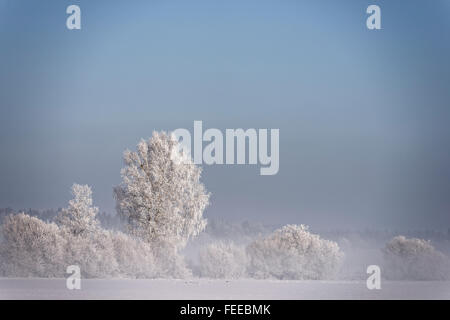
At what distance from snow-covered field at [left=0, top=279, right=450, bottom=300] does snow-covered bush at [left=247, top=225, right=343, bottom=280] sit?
1.18m

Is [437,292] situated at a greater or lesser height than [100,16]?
lesser

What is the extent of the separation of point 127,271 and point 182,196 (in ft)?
11.2

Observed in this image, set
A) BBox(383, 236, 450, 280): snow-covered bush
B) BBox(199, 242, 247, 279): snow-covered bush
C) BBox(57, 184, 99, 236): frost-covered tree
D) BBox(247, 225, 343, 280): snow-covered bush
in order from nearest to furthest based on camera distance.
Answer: BBox(199, 242, 247, 279): snow-covered bush → BBox(247, 225, 343, 280): snow-covered bush → BBox(57, 184, 99, 236): frost-covered tree → BBox(383, 236, 450, 280): snow-covered bush

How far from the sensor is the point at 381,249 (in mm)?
30062

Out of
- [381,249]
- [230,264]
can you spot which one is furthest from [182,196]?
[381,249]

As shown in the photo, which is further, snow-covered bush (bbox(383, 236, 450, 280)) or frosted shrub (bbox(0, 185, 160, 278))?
snow-covered bush (bbox(383, 236, 450, 280))

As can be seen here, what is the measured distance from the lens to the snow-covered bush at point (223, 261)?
93.2 ft

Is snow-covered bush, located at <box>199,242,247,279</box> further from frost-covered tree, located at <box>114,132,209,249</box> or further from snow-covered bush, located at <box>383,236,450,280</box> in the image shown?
snow-covered bush, located at <box>383,236,450,280</box>

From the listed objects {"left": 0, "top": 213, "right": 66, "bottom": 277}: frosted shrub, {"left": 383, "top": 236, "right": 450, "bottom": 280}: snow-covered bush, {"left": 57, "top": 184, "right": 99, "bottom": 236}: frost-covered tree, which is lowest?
{"left": 383, "top": 236, "right": 450, "bottom": 280}: snow-covered bush

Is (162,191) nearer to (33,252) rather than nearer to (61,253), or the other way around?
(61,253)

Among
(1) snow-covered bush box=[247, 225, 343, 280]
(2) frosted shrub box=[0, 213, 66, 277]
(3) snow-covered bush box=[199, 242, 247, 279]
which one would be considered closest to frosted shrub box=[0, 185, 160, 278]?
(2) frosted shrub box=[0, 213, 66, 277]

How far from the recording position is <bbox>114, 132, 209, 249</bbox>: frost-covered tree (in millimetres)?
29297
